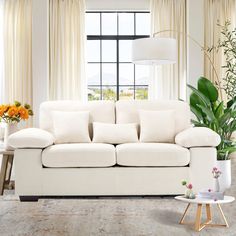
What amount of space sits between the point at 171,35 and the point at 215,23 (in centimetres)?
76

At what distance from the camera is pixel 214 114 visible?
5.20 metres

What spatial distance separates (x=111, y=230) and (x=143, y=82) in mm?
5532

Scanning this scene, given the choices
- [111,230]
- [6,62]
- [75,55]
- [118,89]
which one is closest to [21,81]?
[6,62]

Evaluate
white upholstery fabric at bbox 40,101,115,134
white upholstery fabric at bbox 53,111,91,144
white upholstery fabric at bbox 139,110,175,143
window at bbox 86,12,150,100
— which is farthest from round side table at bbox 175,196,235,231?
window at bbox 86,12,150,100

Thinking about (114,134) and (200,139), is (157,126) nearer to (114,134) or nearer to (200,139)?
(114,134)

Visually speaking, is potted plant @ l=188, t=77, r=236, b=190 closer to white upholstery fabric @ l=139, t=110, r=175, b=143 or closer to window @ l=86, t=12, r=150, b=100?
white upholstery fabric @ l=139, t=110, r=175, b=143

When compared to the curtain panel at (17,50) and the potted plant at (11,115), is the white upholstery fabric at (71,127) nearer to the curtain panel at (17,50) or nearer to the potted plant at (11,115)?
the potted plant at (11,115)

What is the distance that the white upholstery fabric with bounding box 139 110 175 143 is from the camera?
16.0 ft

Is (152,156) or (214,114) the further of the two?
(214,114)

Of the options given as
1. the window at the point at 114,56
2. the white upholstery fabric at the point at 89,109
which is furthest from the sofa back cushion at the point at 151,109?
the window at the point at 114,56

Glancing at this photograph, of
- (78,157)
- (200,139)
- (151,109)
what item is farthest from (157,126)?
(78,157)

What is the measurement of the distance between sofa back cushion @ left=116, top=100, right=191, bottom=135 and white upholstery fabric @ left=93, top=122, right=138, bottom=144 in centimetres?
19

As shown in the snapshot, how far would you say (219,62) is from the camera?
829cm

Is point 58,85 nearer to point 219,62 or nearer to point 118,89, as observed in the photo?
point 118,89
